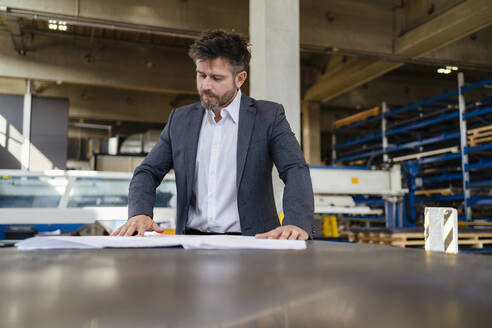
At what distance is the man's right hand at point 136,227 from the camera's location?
64.5 inches

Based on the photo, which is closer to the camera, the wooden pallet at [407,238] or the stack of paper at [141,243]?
the stack of paper at [141,243]

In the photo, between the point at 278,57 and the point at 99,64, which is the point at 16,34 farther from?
the point at 278,57

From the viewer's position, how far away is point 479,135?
352 inches

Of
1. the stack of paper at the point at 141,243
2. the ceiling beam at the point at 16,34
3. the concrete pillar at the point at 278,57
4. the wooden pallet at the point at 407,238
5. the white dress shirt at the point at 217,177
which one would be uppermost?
the ceiling beam at the point at 16,34

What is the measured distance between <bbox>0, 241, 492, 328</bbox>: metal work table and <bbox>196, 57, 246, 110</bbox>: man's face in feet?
4.23

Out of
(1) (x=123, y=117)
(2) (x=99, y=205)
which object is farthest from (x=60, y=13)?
(1) (x=123, y=117)

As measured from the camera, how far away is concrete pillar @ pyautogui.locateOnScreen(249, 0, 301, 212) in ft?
19.2

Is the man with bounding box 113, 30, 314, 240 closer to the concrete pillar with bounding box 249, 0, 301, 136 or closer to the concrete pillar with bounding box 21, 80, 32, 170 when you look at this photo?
the concrete pillar with bounding box 249, 0, 301, 136

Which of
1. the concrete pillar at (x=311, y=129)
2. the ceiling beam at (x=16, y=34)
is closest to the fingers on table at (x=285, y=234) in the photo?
the ceiling beam at (x=16, y=34)

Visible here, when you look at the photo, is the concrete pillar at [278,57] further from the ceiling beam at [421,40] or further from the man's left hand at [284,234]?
the man's left hand at [284,234]

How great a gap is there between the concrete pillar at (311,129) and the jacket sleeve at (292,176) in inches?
448

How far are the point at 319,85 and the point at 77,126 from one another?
399 inches

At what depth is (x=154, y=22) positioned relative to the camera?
8148mm

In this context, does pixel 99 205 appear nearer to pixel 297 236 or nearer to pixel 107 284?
pixel 297 236
